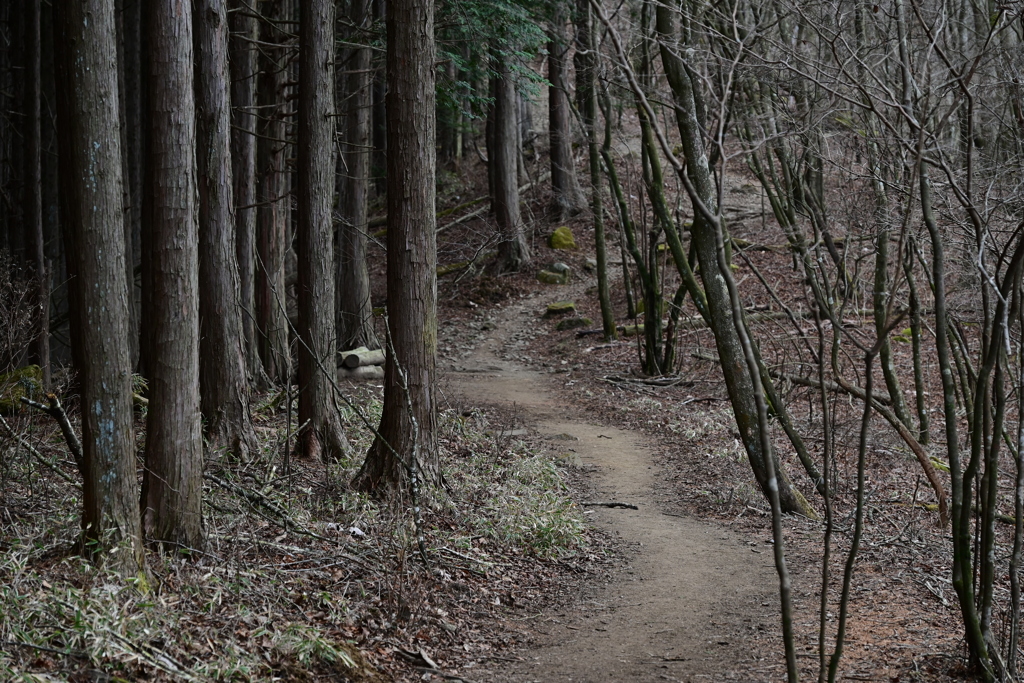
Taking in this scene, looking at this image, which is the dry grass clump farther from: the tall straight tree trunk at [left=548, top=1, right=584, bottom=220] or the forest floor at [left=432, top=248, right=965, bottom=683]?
the tall straight tree trunk at [left=548, top=1, right=584, bottom=220]

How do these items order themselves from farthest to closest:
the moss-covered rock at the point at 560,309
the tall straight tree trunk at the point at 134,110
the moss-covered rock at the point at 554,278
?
the moss-covered rock at the point at 554,278
the moss-covered rock at the point at 560,309
the tall straight tree trunk at the point at 134,110

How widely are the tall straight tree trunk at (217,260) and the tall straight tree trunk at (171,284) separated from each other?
9.47ft

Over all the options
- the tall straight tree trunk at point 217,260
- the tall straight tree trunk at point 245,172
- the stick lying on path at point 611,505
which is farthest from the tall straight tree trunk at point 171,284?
the tall straight tree trunk at point 245,172

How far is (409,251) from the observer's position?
7.45 m

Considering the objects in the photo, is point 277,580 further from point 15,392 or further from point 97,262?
point 15,392

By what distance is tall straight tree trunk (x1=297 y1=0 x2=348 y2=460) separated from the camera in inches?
351

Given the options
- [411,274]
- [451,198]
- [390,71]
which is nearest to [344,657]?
[411,274]

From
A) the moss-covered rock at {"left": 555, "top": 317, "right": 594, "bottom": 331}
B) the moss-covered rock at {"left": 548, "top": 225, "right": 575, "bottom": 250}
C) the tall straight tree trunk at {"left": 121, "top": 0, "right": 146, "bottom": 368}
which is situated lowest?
the moss-covered rock at {"left": 555, "top": 317, "right": 594, "bottom": 331}

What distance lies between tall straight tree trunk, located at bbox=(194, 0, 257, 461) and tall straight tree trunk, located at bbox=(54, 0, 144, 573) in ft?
11.1

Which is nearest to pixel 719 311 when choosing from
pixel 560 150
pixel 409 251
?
pixel 409 251

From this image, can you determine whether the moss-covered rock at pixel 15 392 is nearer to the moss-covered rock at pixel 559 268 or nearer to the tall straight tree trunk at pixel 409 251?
the tall straight tree trunk at pixel 409 251

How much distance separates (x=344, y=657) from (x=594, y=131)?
14.1 meters

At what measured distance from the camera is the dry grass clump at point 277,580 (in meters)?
4.24

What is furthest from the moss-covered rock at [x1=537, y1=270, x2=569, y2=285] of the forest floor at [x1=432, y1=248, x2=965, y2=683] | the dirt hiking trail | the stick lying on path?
the stick lying on path
